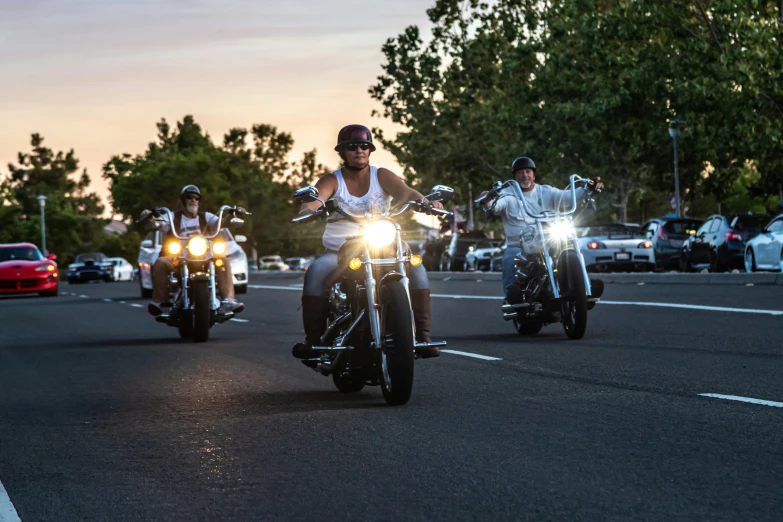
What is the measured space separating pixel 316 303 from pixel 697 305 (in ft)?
34.2

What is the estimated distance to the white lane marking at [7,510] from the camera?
17.5 feet

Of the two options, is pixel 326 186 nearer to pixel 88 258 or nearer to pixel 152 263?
pixel 152 263

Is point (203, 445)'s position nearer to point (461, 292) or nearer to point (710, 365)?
point (710, 365)

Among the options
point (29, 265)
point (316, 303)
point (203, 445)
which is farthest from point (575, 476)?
point (29, 265)

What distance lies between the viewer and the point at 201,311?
14.8 meters

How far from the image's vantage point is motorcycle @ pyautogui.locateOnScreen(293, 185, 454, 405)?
8117 mm

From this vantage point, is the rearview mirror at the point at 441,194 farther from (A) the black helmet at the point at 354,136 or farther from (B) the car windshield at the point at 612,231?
(B) the car windshield at the point at 612,231

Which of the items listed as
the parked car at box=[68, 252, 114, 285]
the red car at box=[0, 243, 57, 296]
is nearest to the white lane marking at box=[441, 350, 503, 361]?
A: the red car at box=[0, 243, 57, 296]

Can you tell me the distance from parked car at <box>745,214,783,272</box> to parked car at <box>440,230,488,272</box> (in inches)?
894

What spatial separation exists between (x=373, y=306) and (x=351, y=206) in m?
0.90

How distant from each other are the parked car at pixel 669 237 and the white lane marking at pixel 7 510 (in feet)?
106

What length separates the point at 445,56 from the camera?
59.6 metres

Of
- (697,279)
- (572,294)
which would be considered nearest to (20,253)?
(697,279)

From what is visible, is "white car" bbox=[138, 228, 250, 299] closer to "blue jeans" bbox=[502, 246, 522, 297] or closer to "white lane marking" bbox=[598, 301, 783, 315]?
"white lane marking" bbox=[598, 301, 783, 315]
